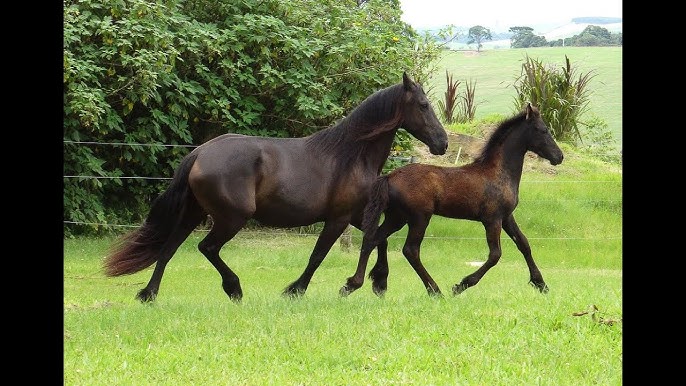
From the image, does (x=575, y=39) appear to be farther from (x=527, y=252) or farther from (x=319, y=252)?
(x=319, y=252)

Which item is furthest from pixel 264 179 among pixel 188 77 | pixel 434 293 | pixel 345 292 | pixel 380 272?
pixel 188 77

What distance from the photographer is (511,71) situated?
43312mm

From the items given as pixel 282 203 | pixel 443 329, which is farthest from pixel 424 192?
pixel 443 329

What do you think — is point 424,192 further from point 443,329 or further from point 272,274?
point 272,274

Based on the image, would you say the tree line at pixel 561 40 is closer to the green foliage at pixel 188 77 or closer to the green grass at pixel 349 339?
the green foliage at pixel 188 77

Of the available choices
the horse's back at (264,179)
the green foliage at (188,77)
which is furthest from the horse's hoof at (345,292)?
the green foliage at (188,77)

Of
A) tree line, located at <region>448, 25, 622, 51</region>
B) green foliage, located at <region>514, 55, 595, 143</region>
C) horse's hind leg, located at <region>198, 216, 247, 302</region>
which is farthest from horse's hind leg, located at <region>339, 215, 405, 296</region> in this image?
tree line, located at <region>448, 25, 622, 51</region>

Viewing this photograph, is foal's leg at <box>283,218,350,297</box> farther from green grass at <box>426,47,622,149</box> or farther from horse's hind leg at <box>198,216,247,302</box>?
green grass at <box>426,47,622,149</box>

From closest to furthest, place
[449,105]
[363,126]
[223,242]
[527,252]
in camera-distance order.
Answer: [223,242] → [363,126] → [527,252] → [449,105]

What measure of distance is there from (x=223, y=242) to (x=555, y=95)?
1269 centimetres
